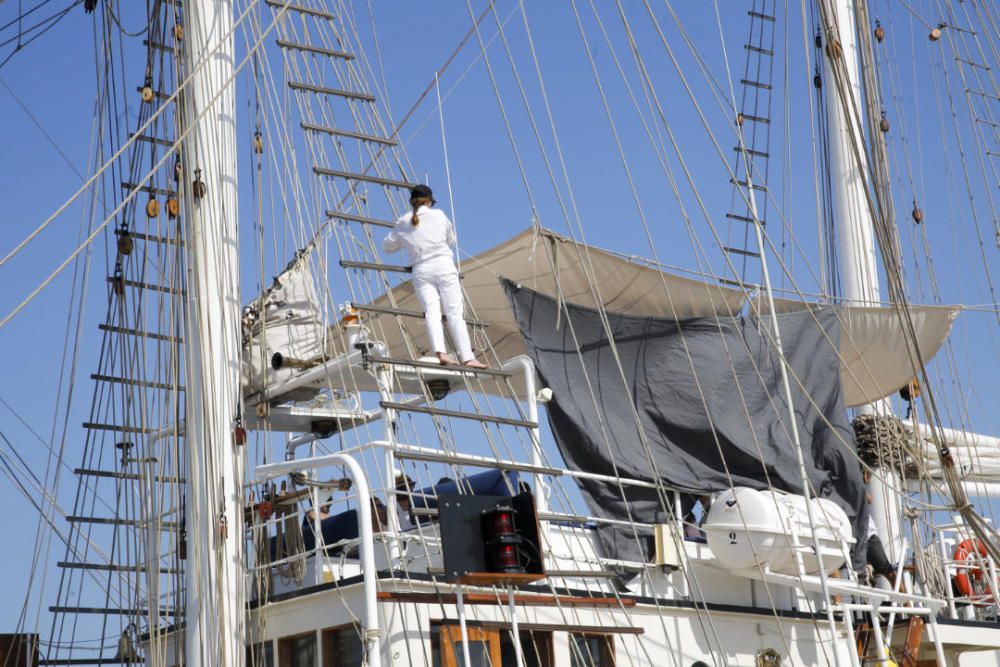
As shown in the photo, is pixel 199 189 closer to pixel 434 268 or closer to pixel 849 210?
pixel 434 268

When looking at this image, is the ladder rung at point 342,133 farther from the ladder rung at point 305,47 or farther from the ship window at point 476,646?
the ship window at point 476,646

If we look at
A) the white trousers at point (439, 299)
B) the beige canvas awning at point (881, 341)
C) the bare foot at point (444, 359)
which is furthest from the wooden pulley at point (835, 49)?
the beige canvas awning at point (881, 341)

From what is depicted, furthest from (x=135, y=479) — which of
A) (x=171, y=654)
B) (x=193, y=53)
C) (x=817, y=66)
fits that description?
(x=817, y=66)

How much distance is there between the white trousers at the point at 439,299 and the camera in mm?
11664

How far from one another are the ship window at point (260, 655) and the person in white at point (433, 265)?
2.90 metres

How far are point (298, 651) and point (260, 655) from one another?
1.04ft

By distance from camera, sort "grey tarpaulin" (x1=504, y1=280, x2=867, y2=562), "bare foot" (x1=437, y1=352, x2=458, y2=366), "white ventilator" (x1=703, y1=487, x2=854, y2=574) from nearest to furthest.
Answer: "bare foot" (x1=437, y1=352, x2=458, y2=366) < "white ventilator" (x1=703, y1=487, x2=854, y2=574) < "grey tarpaulin" (x1=504, y1=280, x2=867, y2=562)

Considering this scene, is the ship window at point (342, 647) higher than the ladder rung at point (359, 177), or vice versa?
the ladder rung at point (359, 177)

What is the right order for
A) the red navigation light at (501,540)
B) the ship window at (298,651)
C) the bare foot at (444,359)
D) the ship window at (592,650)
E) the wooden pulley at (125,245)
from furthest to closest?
the wooden pulley at (125,245) → the bare foot at (444,359) → the ship window at (592,650) → the ship window at (298,651) → the red navigation light at (501,540)

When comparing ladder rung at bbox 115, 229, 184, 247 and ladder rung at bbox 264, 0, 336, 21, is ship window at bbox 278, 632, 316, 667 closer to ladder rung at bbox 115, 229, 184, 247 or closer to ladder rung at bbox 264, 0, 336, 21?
ladder rung at bbox 115, 229, 184, 247

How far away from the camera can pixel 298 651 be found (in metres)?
10.4

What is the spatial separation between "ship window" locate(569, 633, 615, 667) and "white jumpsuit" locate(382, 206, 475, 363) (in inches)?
103

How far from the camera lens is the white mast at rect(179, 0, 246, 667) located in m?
10.2

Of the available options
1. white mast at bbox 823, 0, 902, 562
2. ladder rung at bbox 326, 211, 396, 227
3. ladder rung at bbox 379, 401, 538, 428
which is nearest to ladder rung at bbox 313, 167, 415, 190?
ladder rung at bbox 326, 211, 396, 227
